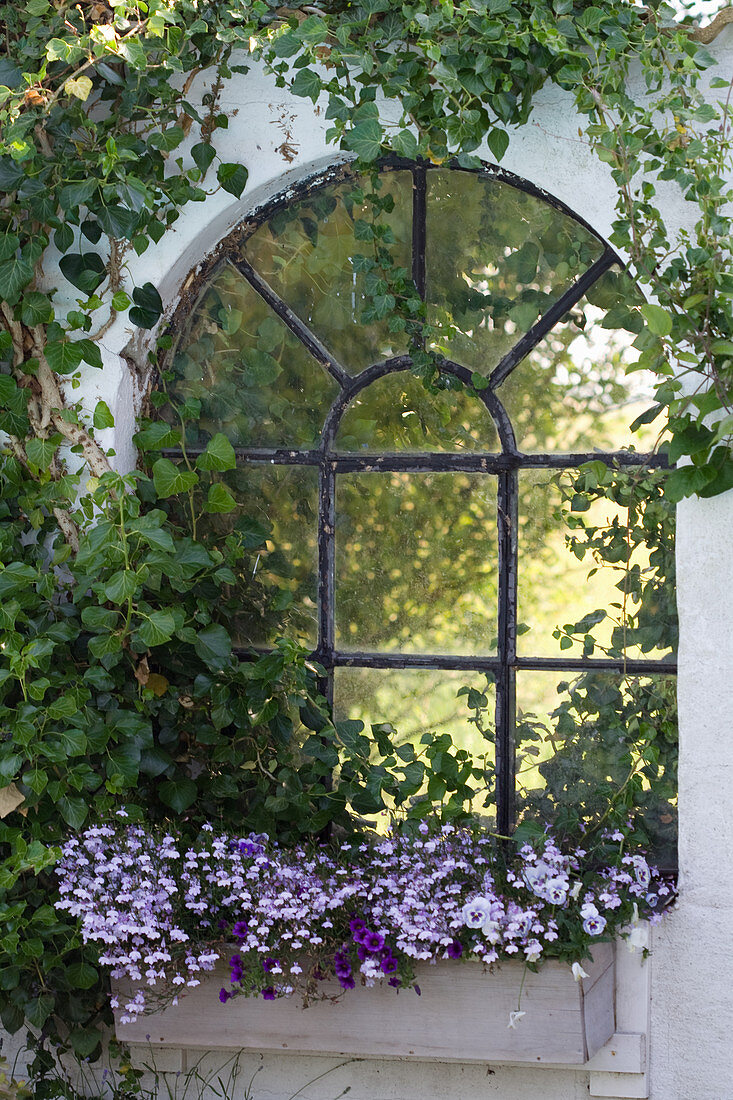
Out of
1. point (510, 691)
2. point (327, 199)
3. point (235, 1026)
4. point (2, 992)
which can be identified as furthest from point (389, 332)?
point (2, 992)

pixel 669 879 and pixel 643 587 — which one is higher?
pixel 643 587

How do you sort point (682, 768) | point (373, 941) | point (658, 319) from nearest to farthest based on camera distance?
1. point (658, 319)
2. point (373, 941)
3. point (682, 768)

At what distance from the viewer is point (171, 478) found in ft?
A: 7.36

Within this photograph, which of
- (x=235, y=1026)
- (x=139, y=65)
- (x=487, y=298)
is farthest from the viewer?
(x=487, y=298)

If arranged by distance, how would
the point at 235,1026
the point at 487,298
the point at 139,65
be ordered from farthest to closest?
the point at 487,298
the point at 235,1026
the point at 139,65

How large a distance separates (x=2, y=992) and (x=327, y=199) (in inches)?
79.2

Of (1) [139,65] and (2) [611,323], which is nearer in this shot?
(1) [139,65]

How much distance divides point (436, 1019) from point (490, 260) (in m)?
1.69

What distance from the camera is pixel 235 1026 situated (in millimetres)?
2182

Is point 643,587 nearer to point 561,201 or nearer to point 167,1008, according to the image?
point 561,201

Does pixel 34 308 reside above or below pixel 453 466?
above

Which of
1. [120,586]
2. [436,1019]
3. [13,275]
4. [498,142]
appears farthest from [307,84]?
[436,1019]

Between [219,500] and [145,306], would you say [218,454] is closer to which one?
[219,500]

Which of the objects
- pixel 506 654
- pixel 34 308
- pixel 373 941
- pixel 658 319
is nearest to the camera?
pixel 658 319
